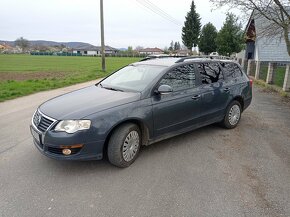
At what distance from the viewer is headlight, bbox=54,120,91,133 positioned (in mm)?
3438

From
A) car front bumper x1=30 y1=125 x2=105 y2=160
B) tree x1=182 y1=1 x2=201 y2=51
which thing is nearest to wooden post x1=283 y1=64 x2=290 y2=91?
car front bumper x1=30 y1=125 x2=105 y2=160

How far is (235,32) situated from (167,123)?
3046 cm

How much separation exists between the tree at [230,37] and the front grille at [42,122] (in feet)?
100

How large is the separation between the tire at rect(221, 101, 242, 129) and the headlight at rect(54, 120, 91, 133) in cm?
334

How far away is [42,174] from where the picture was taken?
3621mm

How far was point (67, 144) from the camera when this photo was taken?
3.42m

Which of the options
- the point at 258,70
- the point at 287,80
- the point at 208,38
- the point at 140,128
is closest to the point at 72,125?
the point at 140,128

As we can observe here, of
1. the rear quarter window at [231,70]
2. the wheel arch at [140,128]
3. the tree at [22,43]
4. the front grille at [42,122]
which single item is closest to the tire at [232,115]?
the rear quarter window at [231,70]

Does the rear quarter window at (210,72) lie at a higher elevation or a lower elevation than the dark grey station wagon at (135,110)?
higher

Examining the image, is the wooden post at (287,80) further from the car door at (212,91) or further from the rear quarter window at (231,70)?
the car door at (212,91)

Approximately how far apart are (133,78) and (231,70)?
7.87 feet

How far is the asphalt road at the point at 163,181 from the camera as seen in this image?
2912mm

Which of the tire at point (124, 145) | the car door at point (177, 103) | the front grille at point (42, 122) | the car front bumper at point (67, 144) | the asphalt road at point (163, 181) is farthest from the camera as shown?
the car door at point (177, 103)

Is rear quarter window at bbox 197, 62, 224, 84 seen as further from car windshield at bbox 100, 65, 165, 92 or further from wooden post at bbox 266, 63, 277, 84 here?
wooden post at bbox 266, 63, 277, 84
